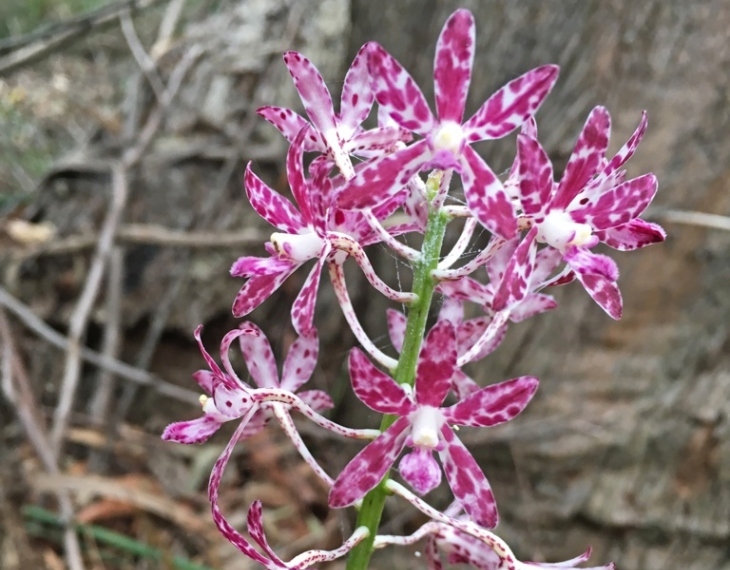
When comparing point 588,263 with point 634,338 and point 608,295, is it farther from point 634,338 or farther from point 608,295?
point 634,338

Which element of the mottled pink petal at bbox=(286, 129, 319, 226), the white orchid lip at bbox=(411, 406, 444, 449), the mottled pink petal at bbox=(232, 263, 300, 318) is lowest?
the white orchid lip at bbox=(411, 406, 444, 449)

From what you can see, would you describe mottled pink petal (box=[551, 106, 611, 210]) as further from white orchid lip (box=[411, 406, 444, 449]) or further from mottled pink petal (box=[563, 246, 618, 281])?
white orchid lip (box=[411, 406, 444, 449])

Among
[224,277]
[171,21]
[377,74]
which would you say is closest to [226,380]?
[377,74]

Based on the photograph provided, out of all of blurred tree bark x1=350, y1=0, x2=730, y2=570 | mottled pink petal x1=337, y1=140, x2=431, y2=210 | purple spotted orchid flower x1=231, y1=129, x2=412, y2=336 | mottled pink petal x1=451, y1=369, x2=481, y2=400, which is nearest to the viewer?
mottled pink petal x1=337, y1=140, x2=431, y2=210

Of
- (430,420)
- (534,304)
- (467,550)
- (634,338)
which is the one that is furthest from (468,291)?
(634,338)

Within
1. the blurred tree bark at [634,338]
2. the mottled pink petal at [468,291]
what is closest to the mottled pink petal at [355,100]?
the mottled pink petal at [468,291]

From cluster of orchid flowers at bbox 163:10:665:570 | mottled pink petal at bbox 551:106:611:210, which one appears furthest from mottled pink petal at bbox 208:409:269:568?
mottled pink petal at bbox 551:106:611:210

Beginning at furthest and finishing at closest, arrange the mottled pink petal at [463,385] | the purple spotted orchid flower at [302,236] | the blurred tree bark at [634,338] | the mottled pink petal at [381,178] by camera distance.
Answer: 1. the blurred tree bark at [634,338]
2. the mottled pink petal at [463,385]
3. the purple spotted orchid flower at [302,236]
4. the mottled pink petal at [381,178]

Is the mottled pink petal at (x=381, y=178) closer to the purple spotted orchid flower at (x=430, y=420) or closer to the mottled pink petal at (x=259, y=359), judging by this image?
the purple spotted orchid flower at (x=430, y=420)
